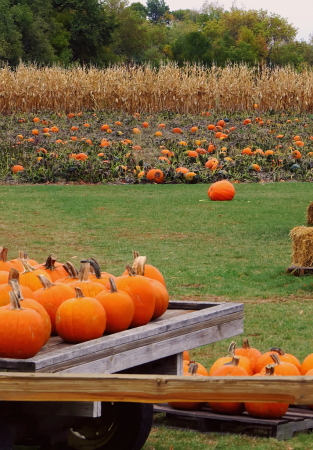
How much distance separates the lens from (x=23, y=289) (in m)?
2.83

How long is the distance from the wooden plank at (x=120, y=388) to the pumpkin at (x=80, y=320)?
50 cm

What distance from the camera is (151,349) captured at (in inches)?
106

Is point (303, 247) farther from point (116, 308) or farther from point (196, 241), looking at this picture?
point (116, 308)

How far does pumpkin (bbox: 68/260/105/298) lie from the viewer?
119 inches

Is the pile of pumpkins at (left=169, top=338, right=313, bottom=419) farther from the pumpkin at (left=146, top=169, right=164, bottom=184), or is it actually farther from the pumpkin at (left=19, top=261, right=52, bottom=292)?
the pumpkin at (left=146, top=169, right=164, bottom=184)

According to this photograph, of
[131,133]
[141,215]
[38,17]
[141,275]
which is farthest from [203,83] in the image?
[38,17]

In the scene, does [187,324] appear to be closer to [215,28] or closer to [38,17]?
[38,17]

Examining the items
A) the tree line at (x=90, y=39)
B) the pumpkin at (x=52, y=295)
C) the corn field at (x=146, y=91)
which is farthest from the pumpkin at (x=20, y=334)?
the tree line at (x=90, y=39)

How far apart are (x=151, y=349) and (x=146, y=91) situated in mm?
20614

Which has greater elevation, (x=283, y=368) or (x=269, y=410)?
(x=283, y=368)

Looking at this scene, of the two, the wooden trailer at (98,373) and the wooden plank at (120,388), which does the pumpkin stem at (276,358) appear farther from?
the wooden plank at (120,388)

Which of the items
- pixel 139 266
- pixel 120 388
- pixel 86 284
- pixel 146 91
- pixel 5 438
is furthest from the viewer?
pixel 146 91

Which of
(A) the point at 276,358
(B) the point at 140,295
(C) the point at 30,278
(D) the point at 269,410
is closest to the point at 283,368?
(A) the point at 276,358

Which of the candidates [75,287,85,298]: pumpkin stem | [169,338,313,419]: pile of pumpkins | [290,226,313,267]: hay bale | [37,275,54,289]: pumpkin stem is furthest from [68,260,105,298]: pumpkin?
[290,226,313,267]: hay bale
